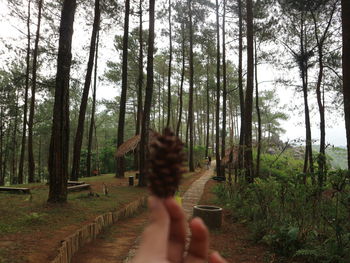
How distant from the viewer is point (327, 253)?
13.7 ft

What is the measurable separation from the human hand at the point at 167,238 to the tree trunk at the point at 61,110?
7460 millimetres

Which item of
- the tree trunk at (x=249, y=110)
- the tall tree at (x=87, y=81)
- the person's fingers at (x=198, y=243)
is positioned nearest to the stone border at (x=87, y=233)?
the person's fingers at (x=198, y=243)

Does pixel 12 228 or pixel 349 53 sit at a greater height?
pixel 349 53

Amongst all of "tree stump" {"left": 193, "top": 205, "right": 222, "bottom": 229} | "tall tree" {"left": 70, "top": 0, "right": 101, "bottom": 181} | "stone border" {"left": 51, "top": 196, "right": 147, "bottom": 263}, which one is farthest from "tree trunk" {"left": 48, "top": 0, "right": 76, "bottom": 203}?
"tall tree" {"left": 70, "top": 0, "right": 101, "bottom": 181}

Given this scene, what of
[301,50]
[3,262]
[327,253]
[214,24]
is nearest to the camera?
[3,262]

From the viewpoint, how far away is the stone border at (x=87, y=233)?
177 inches

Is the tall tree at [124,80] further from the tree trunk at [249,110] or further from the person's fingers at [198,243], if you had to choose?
the person's fingers at [198,243]

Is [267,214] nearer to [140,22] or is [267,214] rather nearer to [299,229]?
[299,229]

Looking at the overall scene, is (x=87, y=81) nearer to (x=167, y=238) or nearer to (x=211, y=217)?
(x=211, y=217)

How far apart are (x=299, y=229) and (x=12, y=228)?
233 inches

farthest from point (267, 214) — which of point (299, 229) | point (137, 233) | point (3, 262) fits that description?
point (3, 262)

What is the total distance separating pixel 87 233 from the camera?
5809mm

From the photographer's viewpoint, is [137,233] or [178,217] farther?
[137,233]

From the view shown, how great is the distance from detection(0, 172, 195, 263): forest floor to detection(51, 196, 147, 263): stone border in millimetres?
155
